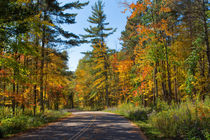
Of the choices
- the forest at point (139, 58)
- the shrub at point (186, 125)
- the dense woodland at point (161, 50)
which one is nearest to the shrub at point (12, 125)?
the forest at point (139, 58)

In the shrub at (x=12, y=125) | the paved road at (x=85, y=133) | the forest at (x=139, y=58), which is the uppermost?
the forest at (x=139, y=58)

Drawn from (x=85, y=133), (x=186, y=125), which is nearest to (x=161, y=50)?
(x=186, y=125)

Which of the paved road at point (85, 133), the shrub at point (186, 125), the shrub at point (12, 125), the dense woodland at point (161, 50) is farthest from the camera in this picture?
the dense woodland at point (161, 50)

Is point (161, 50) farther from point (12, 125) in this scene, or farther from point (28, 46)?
point (12, 125)

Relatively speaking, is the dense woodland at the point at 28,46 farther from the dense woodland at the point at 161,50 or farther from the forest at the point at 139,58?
the dense woodland at the point at 161,50

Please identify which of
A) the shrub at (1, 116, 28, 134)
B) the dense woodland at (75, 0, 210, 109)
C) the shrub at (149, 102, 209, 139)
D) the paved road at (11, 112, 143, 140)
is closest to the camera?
the shrub at (149, 102, 209, 139)

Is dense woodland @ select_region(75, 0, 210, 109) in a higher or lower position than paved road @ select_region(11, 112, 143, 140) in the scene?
higher

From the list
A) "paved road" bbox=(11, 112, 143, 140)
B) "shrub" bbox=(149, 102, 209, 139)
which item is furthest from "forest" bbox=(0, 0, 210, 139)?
"paved road" bbox=(11, 112, 143, 140)

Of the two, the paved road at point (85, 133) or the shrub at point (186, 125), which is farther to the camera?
the paved road at point (85, 133)

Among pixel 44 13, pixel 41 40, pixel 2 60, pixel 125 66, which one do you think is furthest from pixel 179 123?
pixel 125 66

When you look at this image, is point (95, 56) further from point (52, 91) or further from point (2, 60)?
point (2, 60)

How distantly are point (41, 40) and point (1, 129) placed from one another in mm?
10279

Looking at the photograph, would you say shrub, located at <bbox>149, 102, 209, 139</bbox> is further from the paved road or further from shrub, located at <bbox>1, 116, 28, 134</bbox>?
shrub, located at <bbox>1, 116, 28, 134</bbox>

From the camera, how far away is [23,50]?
10.5 m
